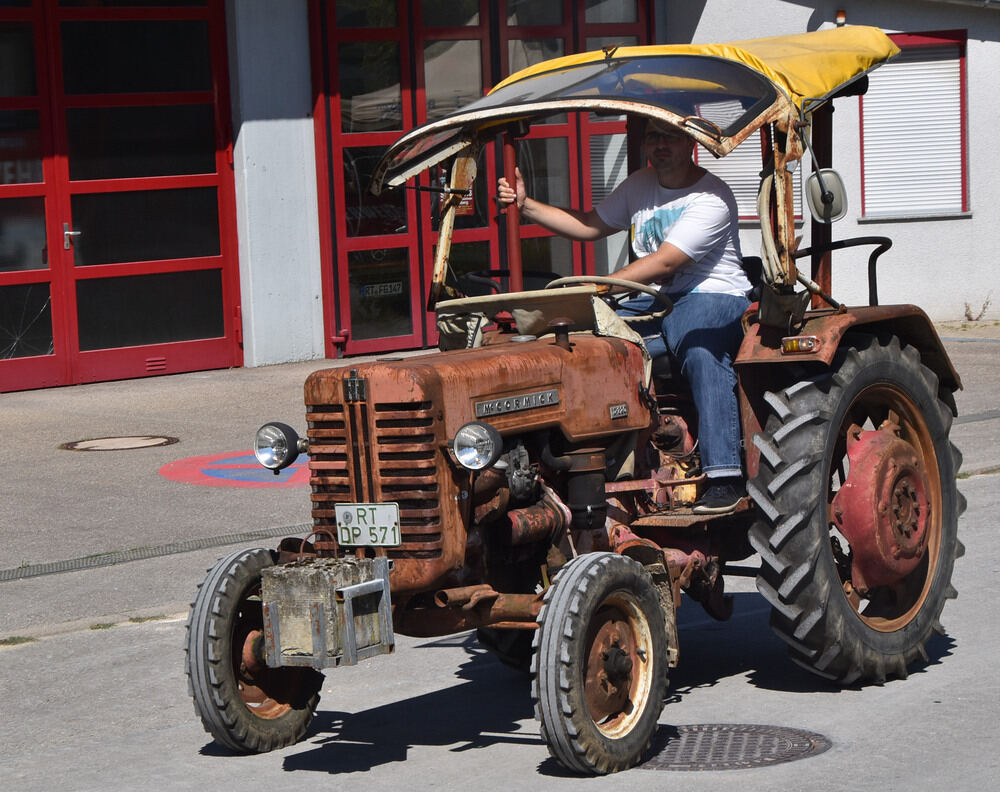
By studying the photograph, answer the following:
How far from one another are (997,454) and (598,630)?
6544 millimetres

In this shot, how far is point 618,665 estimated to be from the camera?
5.51 meters

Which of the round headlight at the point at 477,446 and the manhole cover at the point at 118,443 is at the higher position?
the round headlight at the point at 477,446

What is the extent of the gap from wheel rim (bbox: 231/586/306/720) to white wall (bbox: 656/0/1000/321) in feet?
42.7

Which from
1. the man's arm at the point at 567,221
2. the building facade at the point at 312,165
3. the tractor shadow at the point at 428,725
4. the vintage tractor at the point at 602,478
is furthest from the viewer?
the building facade at the point at 312,165

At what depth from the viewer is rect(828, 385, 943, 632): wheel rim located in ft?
21.2

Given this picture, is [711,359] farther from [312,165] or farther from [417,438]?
[312,165]

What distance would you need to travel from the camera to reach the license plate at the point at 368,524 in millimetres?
5477

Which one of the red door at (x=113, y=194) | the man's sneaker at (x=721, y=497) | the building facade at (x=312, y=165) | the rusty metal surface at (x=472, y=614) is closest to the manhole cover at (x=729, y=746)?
the rusty metal surface at (x=472, y=614)

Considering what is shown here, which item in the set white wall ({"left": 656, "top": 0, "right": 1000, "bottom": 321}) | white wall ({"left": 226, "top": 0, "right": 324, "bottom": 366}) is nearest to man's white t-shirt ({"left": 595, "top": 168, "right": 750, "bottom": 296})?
white wall ({"left": 226, "top": 0, "right": 324, "bottom": 366})

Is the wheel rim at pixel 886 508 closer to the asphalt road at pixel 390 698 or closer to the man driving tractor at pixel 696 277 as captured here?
the asphalt road at pixel 390 698

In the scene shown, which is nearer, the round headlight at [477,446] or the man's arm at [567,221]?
the round headlight at [477,446]

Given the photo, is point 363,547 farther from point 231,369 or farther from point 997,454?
point 231,369

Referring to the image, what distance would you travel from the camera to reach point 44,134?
604 inches

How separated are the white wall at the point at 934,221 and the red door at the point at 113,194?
569 cm
